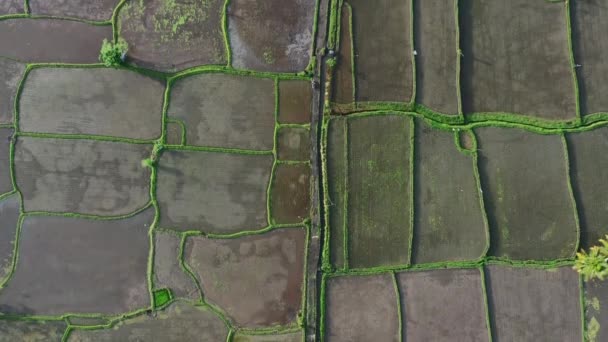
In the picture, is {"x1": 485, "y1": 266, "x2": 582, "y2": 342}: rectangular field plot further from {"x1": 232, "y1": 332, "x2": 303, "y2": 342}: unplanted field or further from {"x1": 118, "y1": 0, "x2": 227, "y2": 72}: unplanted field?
{"x1": 118, "y1": 0, "x2": 227, "y2": 72}: unplanted field

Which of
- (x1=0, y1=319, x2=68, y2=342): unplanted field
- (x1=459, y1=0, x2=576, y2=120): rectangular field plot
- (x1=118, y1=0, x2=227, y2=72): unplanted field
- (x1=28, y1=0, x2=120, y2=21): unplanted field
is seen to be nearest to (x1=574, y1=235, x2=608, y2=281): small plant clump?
(x1=459, y1=0, x2=576, y2=120): rectangular field plot

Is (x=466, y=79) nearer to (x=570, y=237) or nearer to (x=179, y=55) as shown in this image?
(x=570, y=237)

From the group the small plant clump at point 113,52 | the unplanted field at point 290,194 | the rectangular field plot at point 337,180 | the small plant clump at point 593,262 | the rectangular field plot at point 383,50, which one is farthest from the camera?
the unplanted field at point 290,194

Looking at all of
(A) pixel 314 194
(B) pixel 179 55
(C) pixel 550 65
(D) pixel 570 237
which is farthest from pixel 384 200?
(B) pixel 179 55

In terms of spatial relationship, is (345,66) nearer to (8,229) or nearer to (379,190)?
(379,190)

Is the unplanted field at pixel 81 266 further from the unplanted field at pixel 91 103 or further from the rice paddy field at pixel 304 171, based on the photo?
the unplanted field at pixel 91 103

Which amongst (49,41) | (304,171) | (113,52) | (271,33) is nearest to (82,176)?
(113,52)

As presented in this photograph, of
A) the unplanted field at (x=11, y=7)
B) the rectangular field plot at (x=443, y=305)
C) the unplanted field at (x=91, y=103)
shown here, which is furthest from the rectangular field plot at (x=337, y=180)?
the unplanted field at (x=11, y=7)
